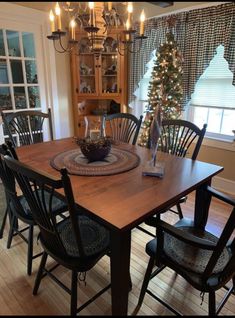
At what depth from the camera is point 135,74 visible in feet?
12.3

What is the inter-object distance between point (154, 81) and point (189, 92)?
0.48 m

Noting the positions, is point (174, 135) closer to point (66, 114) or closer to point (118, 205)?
point (118, 205)

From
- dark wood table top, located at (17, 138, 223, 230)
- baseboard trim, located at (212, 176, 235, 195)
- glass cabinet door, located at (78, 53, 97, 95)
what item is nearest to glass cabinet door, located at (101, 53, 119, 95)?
glass cabinet door, located at (78, 53, 97, 95)

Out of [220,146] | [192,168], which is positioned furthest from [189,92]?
[192,168]

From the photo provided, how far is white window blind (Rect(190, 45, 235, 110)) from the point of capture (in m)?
2.95

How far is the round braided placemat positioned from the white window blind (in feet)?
5.55

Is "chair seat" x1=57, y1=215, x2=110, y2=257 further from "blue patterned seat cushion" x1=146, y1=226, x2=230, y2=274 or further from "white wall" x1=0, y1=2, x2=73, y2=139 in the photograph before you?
"white wall" x1=0, y1=2, x2=73, y2=139

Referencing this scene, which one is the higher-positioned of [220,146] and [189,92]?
[189,92]

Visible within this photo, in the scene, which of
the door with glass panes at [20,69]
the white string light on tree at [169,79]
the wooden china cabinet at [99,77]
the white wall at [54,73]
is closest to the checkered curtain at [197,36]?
the white string light on tree at [169,79]

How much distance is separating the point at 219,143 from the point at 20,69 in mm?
2883

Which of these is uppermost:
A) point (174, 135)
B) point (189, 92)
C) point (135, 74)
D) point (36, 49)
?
point (36, 49)

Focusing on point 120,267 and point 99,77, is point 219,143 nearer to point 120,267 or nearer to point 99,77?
point 99,77

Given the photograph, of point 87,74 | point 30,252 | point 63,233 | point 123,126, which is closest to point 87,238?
point 63,233

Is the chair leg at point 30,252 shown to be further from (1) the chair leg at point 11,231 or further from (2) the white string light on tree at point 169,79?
(2) the white string light on tree at point 169,79
